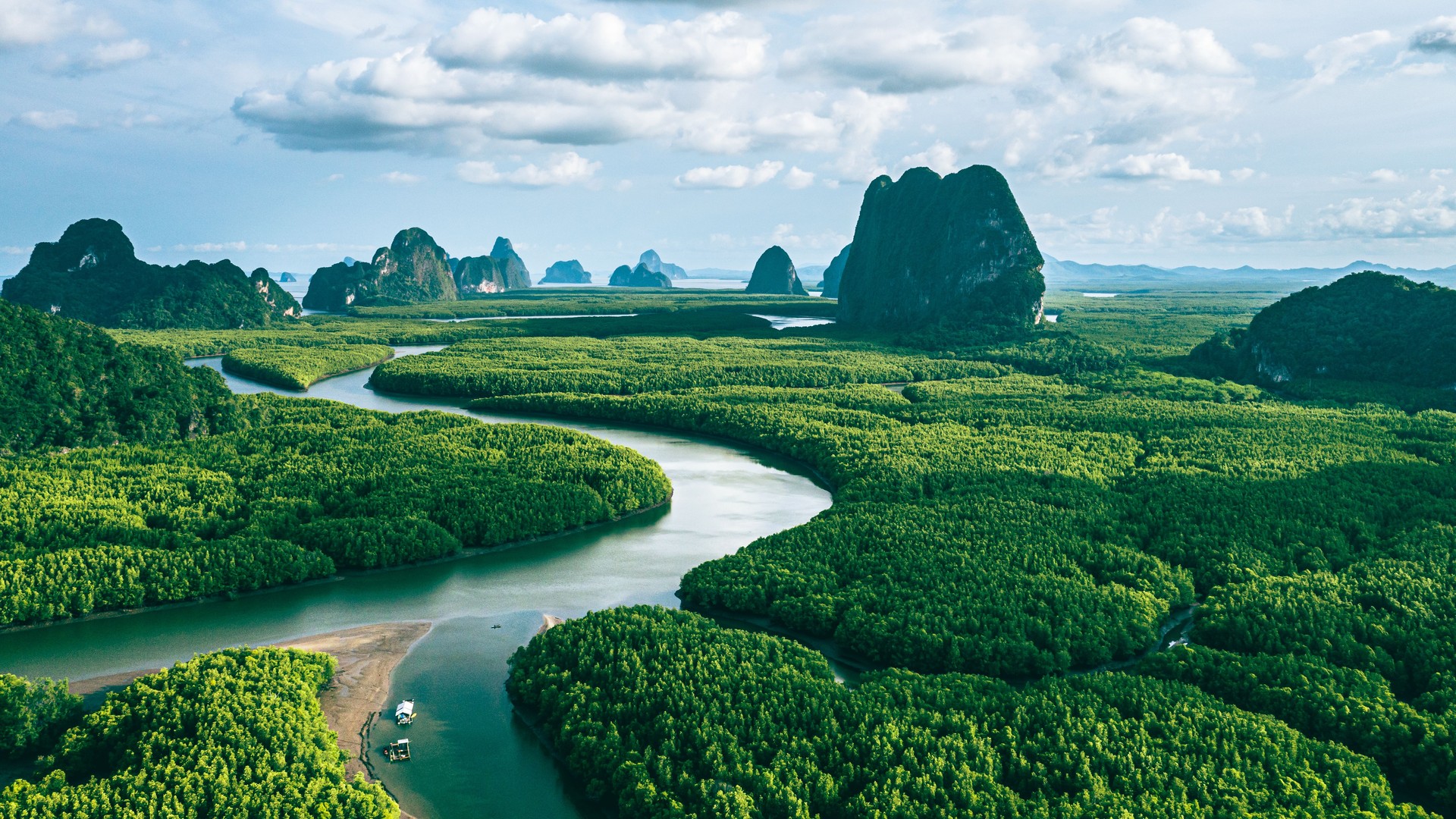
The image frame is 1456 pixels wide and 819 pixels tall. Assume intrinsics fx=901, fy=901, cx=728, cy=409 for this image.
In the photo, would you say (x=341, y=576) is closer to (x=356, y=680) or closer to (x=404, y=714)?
(x=356, y=680)

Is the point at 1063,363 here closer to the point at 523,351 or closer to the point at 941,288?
the point at 941,288

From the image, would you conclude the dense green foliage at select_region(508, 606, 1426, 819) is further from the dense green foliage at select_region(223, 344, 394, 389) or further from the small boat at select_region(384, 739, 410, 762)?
the dense green foliage at select_region(223, 344, 394, 389)

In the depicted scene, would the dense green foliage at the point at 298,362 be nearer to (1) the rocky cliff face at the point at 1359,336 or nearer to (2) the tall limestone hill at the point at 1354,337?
(2) the tall limestone hill at the point at 1354,337

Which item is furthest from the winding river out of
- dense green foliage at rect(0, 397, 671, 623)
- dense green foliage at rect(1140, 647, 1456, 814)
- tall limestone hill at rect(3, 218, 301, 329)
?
tall limestone hill at rect(3, 218, 301, 329)

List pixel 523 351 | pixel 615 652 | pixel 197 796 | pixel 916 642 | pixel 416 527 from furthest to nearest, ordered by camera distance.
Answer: pixel 523 351, pixel 416 527, pixel 916 642, pixel 615 652, pixel 197 796

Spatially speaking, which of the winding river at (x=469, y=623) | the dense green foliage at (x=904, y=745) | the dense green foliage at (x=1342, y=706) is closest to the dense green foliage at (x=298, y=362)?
the winding river at (x=469, y=623)

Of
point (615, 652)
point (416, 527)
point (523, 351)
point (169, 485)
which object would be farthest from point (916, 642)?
point (523, 351)

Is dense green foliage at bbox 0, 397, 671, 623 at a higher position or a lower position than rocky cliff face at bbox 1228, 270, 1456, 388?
lower
